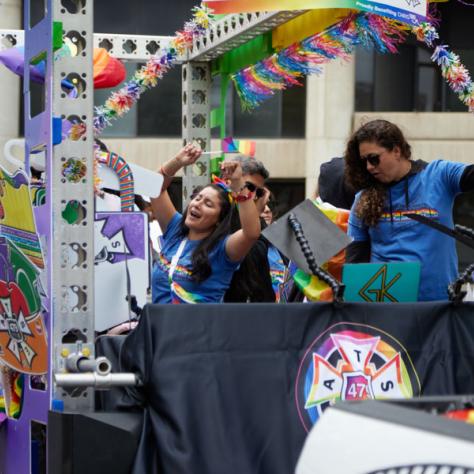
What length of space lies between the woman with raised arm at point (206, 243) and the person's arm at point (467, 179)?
0.98 metres

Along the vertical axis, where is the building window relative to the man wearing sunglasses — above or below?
above

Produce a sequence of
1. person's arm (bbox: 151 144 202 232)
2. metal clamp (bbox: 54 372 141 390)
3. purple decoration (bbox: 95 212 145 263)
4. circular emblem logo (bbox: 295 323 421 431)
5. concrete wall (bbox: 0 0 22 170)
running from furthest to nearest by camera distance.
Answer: concrete wall (bbox: 0 0 22 170) → purple decoration (bbox: 95 212 145 263) → person's arm (bbox: 151 144 202 232) → circular emblem logo (bbox: 295 323 421 431) → metal clamp (bbox: 54 372 141 390)

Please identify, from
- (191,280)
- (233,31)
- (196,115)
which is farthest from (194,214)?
(196,115)

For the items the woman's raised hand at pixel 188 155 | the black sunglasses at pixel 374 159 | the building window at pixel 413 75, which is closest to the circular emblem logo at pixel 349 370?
the black sunglasses at pixel 374 159

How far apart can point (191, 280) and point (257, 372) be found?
118 cm

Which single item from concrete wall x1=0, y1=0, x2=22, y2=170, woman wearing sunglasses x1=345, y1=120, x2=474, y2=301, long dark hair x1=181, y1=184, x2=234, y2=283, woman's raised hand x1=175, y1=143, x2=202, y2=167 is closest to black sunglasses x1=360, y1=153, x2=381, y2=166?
woman wearing sunglasses x1=345, y1=120, x2=474, y2=301

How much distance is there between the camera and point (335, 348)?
436 cm

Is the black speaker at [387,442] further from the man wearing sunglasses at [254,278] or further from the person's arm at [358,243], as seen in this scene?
the man wearing sunglasses at [254,278]

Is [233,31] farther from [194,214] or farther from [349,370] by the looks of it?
[349,370]

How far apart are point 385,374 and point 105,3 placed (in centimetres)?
1968

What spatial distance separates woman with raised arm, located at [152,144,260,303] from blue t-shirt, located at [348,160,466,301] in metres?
0.65

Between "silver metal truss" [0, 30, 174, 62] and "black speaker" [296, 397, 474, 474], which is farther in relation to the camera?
"silver metal truss" [0, 30, 174, 62]

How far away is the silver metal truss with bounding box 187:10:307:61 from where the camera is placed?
6312mm

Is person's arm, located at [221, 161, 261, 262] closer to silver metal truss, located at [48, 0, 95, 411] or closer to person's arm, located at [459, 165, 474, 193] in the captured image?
silver metal truss, located at [48, 0, 95, 411]
